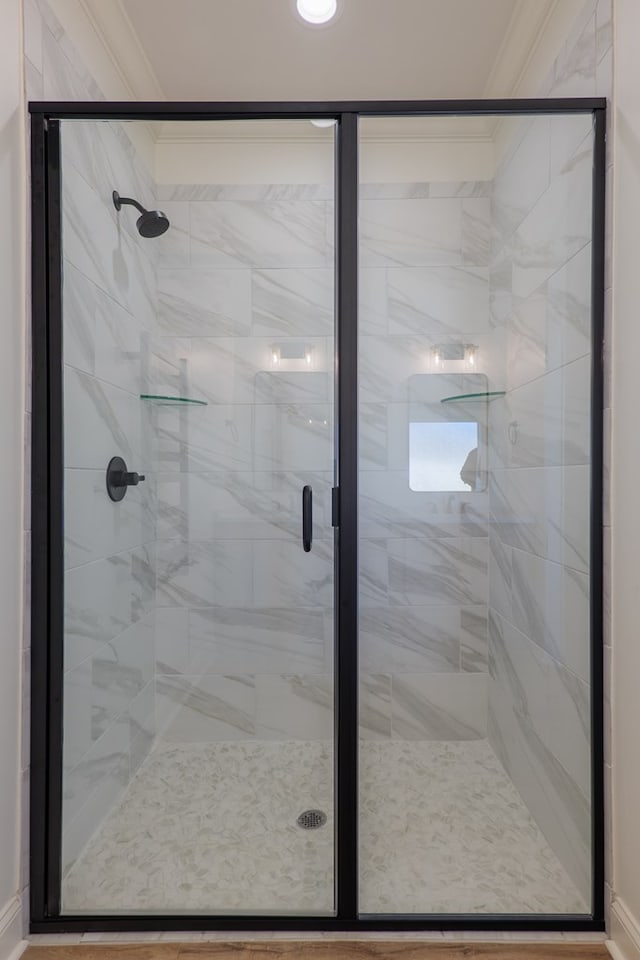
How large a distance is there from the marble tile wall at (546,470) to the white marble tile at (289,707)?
0.48m

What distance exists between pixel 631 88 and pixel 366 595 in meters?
1.35

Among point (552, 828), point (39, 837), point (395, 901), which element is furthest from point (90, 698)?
point (552, 828)

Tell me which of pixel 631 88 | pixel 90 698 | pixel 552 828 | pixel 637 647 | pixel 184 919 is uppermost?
pixel 631 88

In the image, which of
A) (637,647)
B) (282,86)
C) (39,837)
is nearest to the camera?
(637,647)

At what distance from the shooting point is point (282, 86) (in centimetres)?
214

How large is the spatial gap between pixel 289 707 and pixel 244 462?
659 mm

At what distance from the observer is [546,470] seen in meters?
1.54

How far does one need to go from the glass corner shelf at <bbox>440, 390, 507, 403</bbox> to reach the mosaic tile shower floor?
0.91m

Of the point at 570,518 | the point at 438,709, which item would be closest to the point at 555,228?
the point at 570,518

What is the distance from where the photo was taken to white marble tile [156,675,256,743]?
1562 mm

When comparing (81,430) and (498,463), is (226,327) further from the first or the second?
(498,463)

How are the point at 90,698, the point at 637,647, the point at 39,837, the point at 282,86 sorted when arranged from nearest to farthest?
the point at 637,647 → the point at 39,837 → the point at 90,698 → the point at 282,86

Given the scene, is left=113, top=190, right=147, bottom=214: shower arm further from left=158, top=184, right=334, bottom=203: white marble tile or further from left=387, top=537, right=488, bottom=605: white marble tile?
left=387, top=537, right=488, bottom=605: white marble tile

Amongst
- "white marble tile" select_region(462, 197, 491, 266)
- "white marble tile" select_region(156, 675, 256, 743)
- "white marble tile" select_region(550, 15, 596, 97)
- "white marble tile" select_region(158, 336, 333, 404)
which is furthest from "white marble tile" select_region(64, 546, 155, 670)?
"white marble tile" select_region(550, 15, 596, 97)
